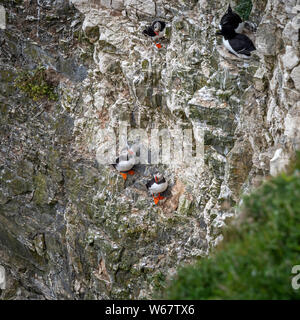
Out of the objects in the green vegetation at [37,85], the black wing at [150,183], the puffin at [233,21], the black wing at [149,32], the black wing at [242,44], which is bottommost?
the black wing at [150,183]

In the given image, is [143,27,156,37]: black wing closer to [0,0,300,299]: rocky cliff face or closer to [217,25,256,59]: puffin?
[0,0,300,299]: rocky cliff face

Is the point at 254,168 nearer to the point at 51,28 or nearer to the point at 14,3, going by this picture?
the point at 51,28

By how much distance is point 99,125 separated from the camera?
33.0ft

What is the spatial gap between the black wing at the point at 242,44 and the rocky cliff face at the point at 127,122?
212mm

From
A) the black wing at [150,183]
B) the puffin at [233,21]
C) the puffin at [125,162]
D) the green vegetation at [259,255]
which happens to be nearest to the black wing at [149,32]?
the puffin at [233,21]

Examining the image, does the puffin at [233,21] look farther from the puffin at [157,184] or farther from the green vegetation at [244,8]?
the puffin at [157,184]

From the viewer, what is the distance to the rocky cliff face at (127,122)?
6.36m

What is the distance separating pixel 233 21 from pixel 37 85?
24.9 feet

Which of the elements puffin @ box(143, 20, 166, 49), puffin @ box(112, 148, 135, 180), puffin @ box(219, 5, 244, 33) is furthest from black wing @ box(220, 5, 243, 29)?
puffin @ box(112, 148, 135, 180)

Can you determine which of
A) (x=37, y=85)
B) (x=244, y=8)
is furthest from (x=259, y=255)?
(x=37, y=85)

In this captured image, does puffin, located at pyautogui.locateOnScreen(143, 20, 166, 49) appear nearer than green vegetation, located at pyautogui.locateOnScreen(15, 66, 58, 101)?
Yes

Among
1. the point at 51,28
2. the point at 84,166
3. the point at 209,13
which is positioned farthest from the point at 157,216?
the point at 51,28

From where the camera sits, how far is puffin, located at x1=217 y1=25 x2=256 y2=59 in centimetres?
623

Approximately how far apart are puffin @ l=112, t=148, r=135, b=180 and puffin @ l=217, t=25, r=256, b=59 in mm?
4106
